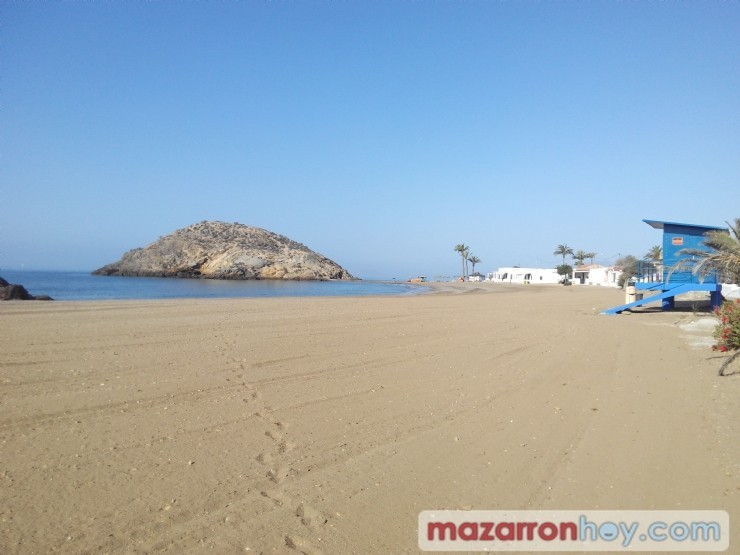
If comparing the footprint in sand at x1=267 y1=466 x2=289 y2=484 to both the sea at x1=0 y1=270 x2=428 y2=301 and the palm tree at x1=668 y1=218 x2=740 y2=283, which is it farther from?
the sea at x1=0 y1=270 x2=428 y2=301

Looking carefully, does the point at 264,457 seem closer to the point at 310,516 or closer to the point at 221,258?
the point at 310,516

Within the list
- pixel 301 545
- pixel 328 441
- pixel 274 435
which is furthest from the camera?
pixel 274 435

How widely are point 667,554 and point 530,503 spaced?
36.7 inches

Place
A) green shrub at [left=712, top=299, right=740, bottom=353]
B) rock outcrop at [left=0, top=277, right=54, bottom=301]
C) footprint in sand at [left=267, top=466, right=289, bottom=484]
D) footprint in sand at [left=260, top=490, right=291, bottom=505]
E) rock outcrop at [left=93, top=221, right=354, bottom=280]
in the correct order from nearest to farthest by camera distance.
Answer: footprint in sand at [left=260, top=490, right=291, bottom=505]
footprint in sand at [left=267, top=466, right=289, bottom=484]
green shrub at [left=712, top=299, right=740, bottom=353]
rock outcrop at [left=0, top=277, right=54, bottom=301]
rock outcrop at [left=93, top=221, right=354, bottom=280]

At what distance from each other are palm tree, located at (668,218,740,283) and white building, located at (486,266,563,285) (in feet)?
211

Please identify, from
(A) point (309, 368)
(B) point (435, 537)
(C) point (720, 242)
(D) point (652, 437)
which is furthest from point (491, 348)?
(C) point (720, 242)

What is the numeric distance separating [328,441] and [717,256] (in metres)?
16.8

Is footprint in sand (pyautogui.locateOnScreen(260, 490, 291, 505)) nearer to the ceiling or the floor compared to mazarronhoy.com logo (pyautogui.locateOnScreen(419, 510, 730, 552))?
nearer to the ceiling

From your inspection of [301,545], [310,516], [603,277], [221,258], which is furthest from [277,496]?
[221,258]

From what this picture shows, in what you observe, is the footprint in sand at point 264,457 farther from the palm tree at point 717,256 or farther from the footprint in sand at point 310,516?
the palm tree at point 717,256

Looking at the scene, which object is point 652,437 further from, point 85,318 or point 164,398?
point 85,318

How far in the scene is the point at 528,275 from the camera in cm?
8994

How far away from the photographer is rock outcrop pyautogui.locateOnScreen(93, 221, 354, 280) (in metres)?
88.4

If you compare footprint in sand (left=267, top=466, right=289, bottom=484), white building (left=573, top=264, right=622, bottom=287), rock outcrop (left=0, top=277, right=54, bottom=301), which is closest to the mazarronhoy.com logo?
footprint in sand (left=267, top=466, right=289, bottom=484)
